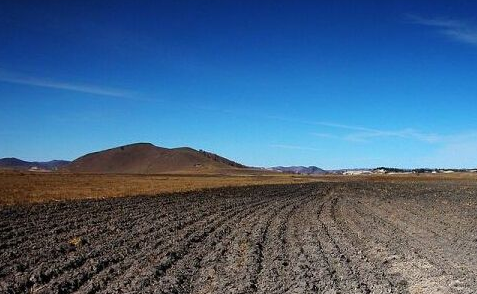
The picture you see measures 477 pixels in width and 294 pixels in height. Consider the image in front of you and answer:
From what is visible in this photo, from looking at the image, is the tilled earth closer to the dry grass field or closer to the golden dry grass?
the dry grass field

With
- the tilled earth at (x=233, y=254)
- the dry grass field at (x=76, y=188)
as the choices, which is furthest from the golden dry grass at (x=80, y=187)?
the tilled earth at (x=233, y=254)

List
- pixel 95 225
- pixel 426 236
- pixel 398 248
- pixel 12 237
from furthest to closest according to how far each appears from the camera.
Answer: pixel 95 225
pixel 426 236
pixel 12 237
pixel 398 248

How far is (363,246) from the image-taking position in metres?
17.0

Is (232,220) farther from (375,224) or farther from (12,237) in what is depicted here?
(12,237)

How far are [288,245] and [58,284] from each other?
8.07 m

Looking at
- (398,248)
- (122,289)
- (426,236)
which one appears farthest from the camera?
(426,236)

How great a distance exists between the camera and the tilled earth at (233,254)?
443 inches

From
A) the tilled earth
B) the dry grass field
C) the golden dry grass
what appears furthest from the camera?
the golden dry grass

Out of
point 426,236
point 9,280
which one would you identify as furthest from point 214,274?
point 426,236

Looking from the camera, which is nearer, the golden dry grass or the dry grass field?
the dry grass field

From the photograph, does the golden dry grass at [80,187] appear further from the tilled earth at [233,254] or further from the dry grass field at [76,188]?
the tilled earth at [233,254]

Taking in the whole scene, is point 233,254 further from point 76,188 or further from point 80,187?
point 80,187

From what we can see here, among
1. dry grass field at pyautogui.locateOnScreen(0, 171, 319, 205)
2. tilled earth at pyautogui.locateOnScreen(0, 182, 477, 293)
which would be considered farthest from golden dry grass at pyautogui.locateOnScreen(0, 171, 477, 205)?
tilled earth at pyautogui.locateOnScreen(0, 182, 477, 293)

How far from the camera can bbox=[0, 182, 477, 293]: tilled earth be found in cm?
1124
